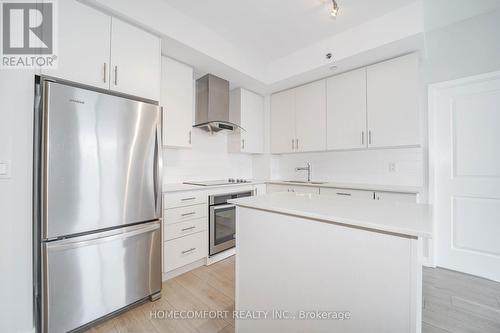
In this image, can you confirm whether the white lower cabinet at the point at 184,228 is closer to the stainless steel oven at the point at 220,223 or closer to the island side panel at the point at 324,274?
the stainless steel oven at the point at 220,223

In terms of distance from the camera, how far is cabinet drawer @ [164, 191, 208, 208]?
6.94 ft

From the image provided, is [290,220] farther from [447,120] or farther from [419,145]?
[447,120]

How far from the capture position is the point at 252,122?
138 inches

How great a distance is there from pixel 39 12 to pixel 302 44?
8.30 ft

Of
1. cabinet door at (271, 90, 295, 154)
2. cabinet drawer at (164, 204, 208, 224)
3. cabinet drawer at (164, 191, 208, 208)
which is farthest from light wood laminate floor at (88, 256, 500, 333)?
cabinet door at (271, 90, 295, 154)

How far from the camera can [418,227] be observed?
803 millimetres

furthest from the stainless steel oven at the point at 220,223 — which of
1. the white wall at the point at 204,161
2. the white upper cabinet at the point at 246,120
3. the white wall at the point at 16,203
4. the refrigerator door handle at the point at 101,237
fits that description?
the white wall at the point at 16,203

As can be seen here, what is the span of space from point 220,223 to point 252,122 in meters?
1.77

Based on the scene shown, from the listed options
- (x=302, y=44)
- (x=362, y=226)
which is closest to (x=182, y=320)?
(x=362, y=226)

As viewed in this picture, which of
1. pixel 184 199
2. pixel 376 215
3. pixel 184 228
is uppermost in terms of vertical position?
pixel 376 215

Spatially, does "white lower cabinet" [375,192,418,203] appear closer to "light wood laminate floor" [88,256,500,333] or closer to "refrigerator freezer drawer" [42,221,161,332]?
"light wood laminate floor" [88,256,500,333]

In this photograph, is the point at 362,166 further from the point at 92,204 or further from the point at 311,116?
the point at 92,204

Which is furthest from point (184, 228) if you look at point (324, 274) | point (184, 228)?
point (324, 274)

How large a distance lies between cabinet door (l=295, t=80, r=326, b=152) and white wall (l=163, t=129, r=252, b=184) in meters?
1.11
